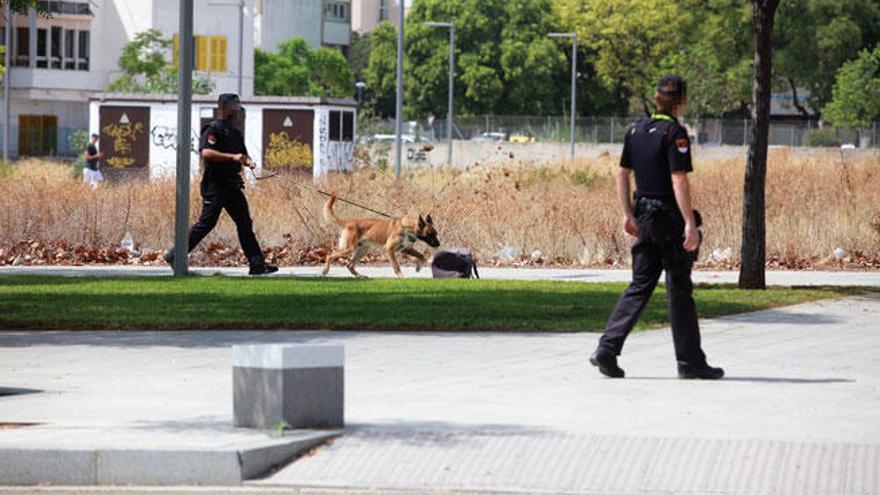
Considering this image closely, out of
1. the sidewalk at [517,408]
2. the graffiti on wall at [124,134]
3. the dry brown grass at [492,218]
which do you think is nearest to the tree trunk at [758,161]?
the sidewalk at [517,408]

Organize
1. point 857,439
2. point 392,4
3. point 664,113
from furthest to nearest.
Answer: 1. point 392,4
2. point 664,113
3. point 857,439

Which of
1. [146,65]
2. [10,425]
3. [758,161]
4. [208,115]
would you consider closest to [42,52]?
[146,65]

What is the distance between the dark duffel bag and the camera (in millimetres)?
19703

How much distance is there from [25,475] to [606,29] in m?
82.3

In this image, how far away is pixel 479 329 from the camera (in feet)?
45.9

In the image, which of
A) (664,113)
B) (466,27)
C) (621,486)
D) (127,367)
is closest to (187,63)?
(127,367)

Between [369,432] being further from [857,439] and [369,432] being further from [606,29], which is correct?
[606,29]

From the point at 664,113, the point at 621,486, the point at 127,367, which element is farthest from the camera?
the point at 127,367

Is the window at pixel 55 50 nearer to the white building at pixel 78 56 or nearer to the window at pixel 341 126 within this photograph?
the white building at pixel 78 56

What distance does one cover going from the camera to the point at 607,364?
1081 cm

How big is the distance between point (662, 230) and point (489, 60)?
289 ft

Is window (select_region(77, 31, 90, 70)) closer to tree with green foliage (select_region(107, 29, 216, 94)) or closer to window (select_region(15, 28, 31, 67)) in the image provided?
tree with green foliage (select_region(107, 29, 216, 94))

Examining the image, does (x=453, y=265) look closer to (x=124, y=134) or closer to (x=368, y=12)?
(x=124, y=134)

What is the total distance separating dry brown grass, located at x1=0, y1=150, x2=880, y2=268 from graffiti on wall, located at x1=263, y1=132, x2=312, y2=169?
59.9 feet
